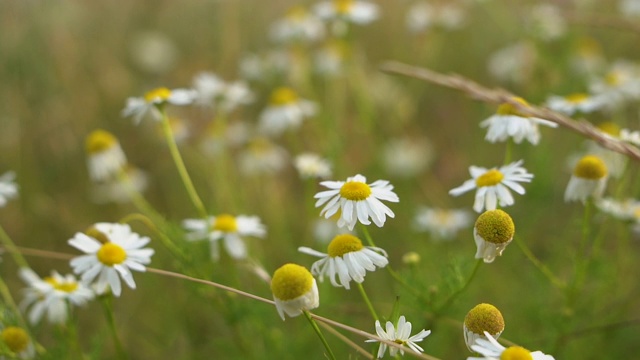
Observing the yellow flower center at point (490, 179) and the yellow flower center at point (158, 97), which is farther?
the yellow flower center at point (158, 97)

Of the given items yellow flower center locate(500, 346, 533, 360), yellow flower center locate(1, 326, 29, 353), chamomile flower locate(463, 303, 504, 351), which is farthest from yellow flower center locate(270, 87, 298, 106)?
yellow flower center locate(500, 346, 533, 360)

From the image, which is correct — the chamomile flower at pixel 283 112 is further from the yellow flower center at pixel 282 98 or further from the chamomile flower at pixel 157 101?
the chamomile flower at pixel 157 101

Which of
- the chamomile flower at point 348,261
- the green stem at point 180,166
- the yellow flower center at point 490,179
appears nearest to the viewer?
the chamomile flower at point 348,261

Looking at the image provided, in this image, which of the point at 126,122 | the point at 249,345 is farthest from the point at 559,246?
the point at 126,122

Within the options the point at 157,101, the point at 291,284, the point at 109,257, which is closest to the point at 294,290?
the point at 291,284

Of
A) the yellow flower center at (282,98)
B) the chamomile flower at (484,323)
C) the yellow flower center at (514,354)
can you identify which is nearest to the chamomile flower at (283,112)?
the yellow flower center at (282,98)

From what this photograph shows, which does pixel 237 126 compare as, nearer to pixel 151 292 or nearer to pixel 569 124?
pixel 151 292

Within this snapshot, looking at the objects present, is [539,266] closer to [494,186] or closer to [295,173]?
[494,186]
